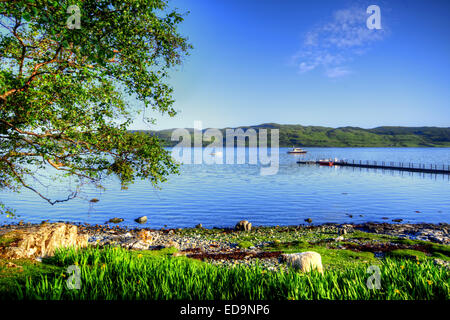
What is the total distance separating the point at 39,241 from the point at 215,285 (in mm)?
6976

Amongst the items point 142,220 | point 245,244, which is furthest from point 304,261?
point 142,220

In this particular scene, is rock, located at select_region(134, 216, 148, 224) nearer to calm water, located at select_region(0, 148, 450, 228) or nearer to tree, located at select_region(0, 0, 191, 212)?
calm water, located at select_region(0, 148, 450, 228)

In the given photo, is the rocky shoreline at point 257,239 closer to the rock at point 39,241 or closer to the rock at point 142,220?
the rock at point 142,220

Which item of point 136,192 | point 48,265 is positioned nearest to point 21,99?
point 48,265

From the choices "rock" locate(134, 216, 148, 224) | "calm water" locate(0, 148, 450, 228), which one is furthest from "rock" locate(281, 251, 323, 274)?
"rock" locate(134, 216, 148, 224)

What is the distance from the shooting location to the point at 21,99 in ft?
36.9

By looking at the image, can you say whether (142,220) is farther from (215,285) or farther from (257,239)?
(215,285)

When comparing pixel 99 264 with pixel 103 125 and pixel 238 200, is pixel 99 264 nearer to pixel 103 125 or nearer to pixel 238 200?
pixel 103 125

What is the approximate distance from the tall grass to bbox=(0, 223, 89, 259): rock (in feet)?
6.15

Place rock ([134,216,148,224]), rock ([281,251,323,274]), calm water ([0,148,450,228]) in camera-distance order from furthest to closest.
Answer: calm water ([0,148,450,228]) < rock ([134,216,148,224]) < rock ([281,251,323,274])

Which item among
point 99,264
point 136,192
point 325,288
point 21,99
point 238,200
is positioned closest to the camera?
point 325,288

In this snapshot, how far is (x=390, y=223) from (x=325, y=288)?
108 ft

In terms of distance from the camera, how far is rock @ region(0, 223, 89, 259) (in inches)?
372
